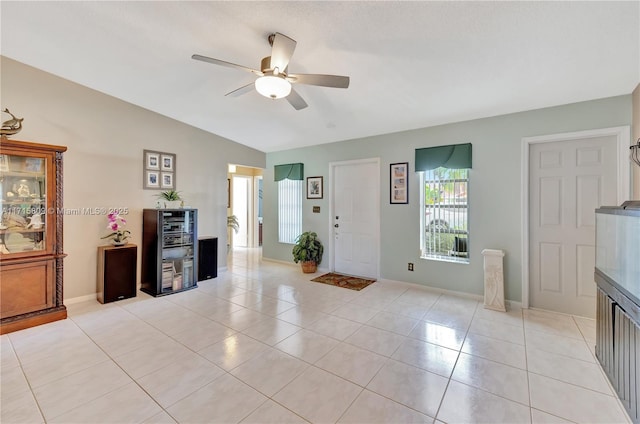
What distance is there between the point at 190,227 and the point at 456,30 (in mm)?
4123

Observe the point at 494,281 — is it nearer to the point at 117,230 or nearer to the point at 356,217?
the point at 356,217

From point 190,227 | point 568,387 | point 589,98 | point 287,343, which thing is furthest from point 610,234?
point 190,227

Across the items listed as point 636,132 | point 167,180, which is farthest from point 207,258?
point 636,132

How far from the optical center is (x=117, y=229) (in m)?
3.86

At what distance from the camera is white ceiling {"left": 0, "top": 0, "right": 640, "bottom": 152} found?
202 cm

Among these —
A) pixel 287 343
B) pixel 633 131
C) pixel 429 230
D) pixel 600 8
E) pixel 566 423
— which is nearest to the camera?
pixel 566 423

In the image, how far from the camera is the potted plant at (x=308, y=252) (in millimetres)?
5207

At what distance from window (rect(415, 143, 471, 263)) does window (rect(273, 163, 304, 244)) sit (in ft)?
8.16

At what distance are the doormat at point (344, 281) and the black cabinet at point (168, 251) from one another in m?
2.06

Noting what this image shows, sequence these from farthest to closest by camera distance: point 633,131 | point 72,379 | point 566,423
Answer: point 633,131 < point 72,379 < point 566,423

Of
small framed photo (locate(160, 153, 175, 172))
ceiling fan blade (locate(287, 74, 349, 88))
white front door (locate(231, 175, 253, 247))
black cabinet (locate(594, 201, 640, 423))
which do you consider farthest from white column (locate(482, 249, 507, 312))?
white front door (locate(231, 175, 253, 247))

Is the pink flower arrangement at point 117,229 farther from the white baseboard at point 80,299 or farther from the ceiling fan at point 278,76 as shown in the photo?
the ceiling fan at point 278,76

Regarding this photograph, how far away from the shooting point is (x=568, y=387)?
1.98 m

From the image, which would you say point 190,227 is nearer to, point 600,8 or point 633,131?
point 600,8
